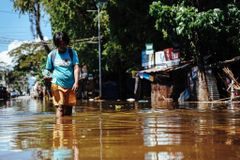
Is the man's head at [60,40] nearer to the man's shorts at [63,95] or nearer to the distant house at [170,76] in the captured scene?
the man's shorts at [63,95]

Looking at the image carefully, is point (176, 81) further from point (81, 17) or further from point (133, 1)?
point (81, 17)

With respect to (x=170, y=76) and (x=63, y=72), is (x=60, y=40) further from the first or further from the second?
(x=170, y=76)

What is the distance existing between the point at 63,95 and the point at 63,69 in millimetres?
430

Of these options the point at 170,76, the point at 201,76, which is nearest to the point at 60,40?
the point at 201,76

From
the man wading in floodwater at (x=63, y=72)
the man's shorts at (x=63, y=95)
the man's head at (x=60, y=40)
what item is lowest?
the man's shorts at (x=63, y=95)

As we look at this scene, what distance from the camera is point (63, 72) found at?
8.57 m

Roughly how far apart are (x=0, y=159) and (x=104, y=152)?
79 cm

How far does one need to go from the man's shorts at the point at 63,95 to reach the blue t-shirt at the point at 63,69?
2.7 inches

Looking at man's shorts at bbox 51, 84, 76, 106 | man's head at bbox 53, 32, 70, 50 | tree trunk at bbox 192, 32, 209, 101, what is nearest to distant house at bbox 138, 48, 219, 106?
tree trunk at bbox 192, 32, 209, 101

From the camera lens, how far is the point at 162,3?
68.7ft

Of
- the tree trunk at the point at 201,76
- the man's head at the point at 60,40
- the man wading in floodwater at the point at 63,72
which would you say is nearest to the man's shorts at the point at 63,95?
the man wading in floodwater at the point at 63,72

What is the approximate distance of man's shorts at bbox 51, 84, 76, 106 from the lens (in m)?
8.57

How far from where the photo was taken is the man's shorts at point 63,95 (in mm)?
8570

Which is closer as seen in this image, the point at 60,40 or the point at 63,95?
the point at 60,40
